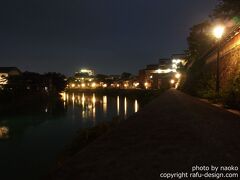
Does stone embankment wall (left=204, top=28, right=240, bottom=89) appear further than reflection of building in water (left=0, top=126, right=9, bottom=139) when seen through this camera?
No

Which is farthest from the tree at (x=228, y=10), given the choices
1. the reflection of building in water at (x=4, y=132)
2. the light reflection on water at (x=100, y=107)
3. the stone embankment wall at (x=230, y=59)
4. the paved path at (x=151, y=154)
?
the light reflection on water at (x=100, y=107)

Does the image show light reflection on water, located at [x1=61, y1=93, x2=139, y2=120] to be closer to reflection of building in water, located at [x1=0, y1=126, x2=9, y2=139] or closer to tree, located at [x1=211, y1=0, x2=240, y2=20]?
reflection of building in water, located at [x1=0, y1=126, x2=9, y2=139]

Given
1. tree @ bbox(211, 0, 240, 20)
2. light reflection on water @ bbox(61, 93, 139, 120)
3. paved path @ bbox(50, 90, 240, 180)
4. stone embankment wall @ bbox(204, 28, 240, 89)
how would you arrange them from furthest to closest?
1. light reflection on water @ bbox(61, 93, 139, 120)
2. stone embankment wall @ bbox(204, 28, 240, 89)
3. tree @ bbox(211, 0, 240, 20)
4. paved path @ bbox(50, 90, 240, 180)

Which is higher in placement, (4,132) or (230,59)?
(230,59)

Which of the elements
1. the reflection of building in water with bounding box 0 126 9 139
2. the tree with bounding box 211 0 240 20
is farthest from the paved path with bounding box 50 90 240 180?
the reflection of building in water with bounding box 0 126 9 139

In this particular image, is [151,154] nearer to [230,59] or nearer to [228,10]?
[228,10]

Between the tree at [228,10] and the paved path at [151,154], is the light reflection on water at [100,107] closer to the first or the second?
the tree at [228,10]

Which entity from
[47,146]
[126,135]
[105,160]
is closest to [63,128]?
[47,146]

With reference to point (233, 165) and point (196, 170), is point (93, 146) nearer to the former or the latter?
point (196, 170)

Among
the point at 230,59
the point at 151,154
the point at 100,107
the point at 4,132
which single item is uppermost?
the point at 230,59

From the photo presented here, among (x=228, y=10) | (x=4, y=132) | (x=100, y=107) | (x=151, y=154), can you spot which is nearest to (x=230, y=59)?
(x=228, y=10)

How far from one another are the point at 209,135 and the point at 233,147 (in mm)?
1050

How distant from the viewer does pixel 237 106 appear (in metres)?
10.9

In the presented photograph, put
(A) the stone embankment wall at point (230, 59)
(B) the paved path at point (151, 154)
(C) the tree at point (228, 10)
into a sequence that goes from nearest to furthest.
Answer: (B) the paved path at point (151, 154), (C) the tree at point (228, 10), (A) the stone embankment wall at point (230, 59)
